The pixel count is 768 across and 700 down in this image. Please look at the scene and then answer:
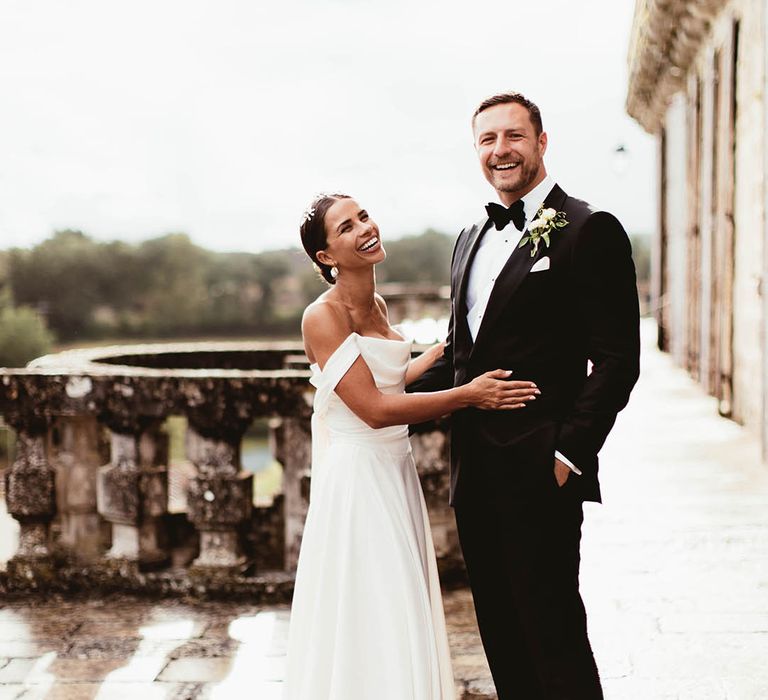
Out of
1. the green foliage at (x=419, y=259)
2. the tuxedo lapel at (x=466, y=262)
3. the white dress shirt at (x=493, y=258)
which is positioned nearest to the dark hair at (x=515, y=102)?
the white dress shirt at (x=493, y=258)

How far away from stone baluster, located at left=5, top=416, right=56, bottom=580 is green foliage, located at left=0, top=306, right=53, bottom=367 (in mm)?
66469

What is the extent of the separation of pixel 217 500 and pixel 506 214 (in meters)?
2.17

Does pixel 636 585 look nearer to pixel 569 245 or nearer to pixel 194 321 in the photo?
pixel 569 245

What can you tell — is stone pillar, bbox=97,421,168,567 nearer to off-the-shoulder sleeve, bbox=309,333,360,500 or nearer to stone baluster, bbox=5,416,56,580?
stone baluster, bbox=5,416,56,580

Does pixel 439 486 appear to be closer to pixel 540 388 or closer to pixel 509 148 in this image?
pixel 540 388

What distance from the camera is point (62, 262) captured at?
270 ft

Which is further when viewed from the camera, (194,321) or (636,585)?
(194,321)

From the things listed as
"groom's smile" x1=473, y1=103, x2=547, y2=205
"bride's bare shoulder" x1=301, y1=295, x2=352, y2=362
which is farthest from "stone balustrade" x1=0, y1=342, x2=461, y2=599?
"groom's smile" x1=473, y1=103, x2=547, y2=205

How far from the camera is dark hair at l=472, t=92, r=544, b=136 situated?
2713 mm

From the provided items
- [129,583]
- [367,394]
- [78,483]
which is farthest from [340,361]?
[78,483]

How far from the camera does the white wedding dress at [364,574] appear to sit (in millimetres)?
2830

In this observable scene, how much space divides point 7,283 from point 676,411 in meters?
80.2

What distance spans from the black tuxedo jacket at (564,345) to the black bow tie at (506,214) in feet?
0.27

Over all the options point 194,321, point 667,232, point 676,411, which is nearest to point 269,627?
point 676,411
